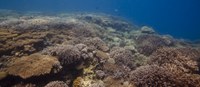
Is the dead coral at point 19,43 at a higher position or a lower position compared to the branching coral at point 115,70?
higher

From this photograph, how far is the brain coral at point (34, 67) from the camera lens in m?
5.59

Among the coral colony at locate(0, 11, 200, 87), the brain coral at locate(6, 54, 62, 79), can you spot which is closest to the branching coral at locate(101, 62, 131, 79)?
the coral colony at locate(0, 11, 200, 87)

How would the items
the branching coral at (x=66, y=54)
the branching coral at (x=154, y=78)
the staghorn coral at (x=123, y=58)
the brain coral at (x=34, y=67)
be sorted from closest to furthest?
the branching coral at (x=154, y=78) → the brain coral at (x=34, y=67) → the branching coral at (x=66, y=54) → the staghorn coral at (x=123, y=58)

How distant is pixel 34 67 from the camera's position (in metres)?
5.79

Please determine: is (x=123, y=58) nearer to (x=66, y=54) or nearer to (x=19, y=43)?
(x=66, y=54)

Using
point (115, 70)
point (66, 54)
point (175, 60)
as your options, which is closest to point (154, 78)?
point (115, 70)

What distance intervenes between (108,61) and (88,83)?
5.75 ft

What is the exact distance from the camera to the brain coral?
220 inches

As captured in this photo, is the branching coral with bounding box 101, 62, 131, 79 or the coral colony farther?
the branching coral with bounding box 101, 62, 131, 79

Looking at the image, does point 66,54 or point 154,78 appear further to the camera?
point 66,54

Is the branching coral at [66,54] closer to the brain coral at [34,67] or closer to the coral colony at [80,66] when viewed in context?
the coral colony at [80,66]

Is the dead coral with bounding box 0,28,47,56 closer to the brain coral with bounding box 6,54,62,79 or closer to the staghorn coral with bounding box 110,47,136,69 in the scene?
the brain coral with bounding box 6,54,62,79

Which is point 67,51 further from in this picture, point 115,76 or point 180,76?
point 180,76

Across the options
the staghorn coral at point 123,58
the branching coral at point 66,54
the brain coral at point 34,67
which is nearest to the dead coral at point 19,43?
the branching coral at point 66,54
